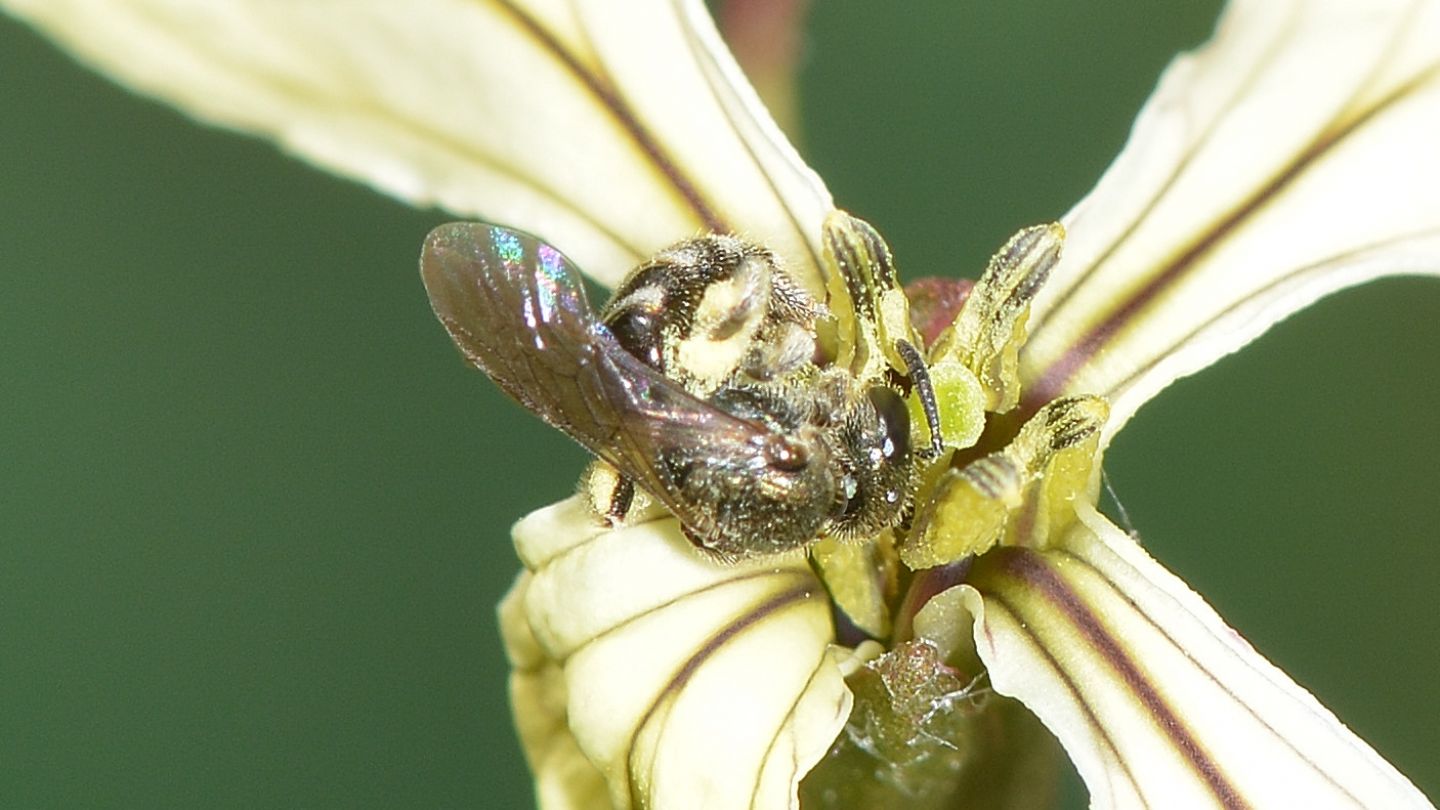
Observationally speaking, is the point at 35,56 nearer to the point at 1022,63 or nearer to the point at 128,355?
the point at 128,355

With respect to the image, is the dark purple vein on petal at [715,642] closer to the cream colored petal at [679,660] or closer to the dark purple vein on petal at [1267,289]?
the cream colored petal at [679,660]

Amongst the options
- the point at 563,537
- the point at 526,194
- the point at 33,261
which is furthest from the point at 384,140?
the point at 33,261

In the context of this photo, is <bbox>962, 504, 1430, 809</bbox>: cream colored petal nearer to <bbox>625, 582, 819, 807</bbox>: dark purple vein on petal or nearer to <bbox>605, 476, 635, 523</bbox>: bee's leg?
<bbox>625, 582, 819, 807</bbox>: dark purple vein on petal

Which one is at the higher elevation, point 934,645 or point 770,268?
point 770,268

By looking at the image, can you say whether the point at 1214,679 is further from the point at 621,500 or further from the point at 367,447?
the point at 367,447

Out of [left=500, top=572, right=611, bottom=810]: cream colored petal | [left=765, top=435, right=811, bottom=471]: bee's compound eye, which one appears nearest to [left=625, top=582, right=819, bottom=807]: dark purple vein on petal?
[left=500, top=572, right=611, bottom=810]: cream colored petal

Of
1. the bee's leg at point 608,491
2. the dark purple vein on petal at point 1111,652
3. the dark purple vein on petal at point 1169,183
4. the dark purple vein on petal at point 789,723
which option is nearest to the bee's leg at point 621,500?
the bee's leg at point 608,491
